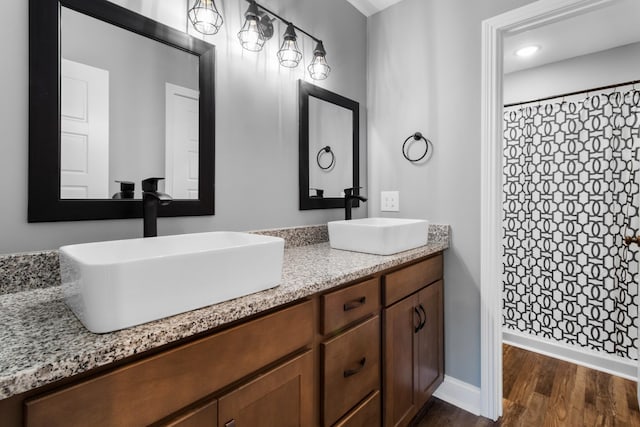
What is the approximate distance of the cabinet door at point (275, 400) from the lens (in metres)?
0.74

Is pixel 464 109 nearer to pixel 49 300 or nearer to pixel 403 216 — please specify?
pixel 403 216

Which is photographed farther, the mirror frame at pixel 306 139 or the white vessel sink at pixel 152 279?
the mirror frame at pixel 306 139

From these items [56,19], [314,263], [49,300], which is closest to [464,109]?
[314,263]

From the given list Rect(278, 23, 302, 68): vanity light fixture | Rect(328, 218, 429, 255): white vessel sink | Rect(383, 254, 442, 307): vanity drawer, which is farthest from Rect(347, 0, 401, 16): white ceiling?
Rect(383, 254, 442, 307): vanity drawer

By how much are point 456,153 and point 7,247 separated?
1.88 metres

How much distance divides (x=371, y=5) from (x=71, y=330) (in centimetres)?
224

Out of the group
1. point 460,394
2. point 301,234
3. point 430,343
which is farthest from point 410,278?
point 460,394

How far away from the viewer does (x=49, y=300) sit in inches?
31.1

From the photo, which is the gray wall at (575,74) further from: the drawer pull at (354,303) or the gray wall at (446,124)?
the drawer pull at (354,303)

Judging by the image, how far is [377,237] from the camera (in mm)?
1387

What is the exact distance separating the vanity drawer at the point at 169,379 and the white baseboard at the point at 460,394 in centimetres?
133

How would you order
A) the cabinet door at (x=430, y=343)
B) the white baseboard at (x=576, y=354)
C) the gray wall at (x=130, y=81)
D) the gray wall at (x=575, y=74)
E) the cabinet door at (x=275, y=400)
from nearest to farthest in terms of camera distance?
the cabinet door at (x=275, y=400), the gray wall at (x=130, y=81), the cabinet door at (x=430, y=343), the white baseboard at (x=576, y=354), the gray wall at (x=575, y=74)

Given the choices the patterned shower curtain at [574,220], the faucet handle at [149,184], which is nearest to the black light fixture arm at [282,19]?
the faucet handle at [149,184]

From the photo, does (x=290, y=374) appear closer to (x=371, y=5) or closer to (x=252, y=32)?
(x=252, y=32)
